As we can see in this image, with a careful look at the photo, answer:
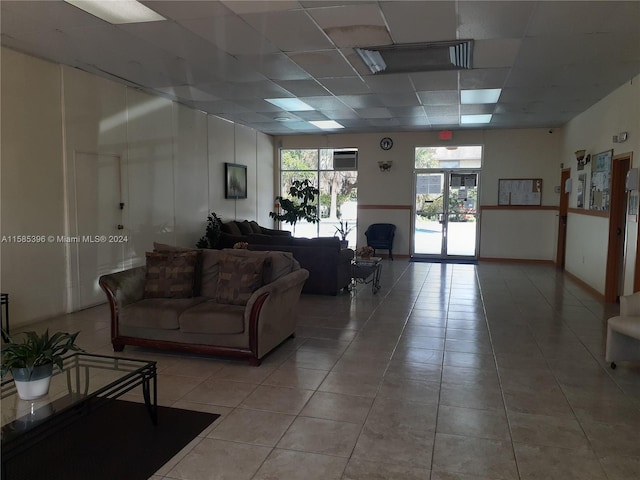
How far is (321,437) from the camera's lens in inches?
111

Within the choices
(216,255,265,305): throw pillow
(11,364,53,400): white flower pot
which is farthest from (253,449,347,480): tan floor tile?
(216,255,265,305): throw pillow

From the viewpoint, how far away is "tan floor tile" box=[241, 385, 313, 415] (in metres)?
3.19

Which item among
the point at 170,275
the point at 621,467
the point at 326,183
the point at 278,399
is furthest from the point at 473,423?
the point at 326,183

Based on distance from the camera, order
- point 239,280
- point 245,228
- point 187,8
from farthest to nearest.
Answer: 1. point 245,228
2. point 239,280
3. point 187,8

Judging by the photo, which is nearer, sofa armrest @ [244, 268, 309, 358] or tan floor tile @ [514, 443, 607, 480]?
tan floor tile @ [514, 443, 607, 480]

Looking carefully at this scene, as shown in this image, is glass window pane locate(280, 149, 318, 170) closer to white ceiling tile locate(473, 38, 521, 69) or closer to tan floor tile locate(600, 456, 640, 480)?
white ceiling tile locate(473, 38, 521, 69)

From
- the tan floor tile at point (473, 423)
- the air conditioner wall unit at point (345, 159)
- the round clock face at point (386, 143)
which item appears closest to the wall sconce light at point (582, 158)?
the round clock face at point (386, 143)

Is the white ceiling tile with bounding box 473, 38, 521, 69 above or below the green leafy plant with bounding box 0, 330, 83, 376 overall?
above

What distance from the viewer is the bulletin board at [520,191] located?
10297mm

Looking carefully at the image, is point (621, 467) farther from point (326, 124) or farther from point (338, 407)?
point (326, 124)

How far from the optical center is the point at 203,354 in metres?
4.19

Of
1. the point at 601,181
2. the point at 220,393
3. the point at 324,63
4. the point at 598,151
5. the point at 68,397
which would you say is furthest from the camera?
the point at 598,151

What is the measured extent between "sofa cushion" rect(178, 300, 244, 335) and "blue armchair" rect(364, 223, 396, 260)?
7.08 metres

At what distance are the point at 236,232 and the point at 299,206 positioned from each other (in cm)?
213
